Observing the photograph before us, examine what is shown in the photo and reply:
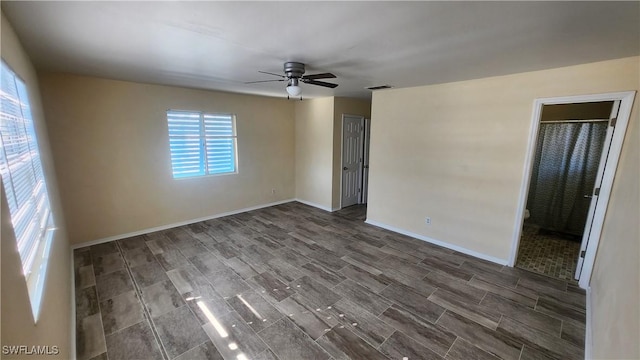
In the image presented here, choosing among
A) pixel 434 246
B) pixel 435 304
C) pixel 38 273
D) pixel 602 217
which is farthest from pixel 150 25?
pixel 602 217

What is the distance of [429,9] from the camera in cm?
148

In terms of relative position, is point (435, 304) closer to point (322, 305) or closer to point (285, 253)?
point (322, 305)

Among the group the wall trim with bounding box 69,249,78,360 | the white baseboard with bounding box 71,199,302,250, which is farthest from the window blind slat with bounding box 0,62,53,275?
the white baseboard with bounding box 71,199,302,250

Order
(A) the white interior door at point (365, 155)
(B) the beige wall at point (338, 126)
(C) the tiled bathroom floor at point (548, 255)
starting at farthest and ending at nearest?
(A) the white interior door at point (365, 155) → (B) the beige wall at point (338, 126) → (C) the tiled bathroom floor at point (548, 255)

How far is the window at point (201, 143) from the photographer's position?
433cm

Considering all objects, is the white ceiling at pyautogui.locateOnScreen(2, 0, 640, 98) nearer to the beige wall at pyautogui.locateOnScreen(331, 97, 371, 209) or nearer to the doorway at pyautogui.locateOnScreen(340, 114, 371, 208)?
the beige wall at pyautogui.locateOnScreen(331, 97, 371, 209)

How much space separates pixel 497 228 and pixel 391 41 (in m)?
2.77

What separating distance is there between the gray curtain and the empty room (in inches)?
1.1

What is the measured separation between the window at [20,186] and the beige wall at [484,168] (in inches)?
118

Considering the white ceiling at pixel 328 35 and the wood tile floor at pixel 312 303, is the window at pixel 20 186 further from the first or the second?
the wood tile floor at pixel 312 303

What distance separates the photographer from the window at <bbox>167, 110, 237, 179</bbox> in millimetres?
4332

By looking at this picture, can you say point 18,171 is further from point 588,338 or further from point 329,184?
point 329,184

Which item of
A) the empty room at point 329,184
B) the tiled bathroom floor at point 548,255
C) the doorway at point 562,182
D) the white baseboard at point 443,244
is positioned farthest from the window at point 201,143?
the tiled bathroom floor at point 548,255

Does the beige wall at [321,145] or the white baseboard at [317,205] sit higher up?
the beige wall at [321,145]
